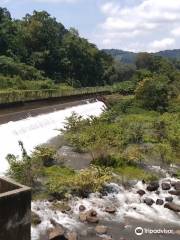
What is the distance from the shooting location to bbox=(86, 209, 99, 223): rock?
43.8 feet

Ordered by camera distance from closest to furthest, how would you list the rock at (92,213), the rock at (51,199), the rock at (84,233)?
1. the rock at (84,233)
2. the rock at (92,213)
3. the rock at (51,199)

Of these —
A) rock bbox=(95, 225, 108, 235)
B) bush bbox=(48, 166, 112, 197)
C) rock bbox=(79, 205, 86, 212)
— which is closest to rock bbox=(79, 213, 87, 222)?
rock bbox=(79, 205, 86, 212)

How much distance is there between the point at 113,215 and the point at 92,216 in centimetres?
85

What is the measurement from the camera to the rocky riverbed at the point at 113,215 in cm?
1263

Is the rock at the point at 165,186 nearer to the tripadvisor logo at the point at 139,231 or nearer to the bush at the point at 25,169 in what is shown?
the tripadvisor logo at the point at 139,231

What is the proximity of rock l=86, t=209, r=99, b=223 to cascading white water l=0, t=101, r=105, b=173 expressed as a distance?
4190mm

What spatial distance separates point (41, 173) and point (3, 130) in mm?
4545

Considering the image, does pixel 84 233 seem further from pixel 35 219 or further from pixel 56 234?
pixel 35 219

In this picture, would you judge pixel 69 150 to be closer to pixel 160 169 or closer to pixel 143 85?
pixel 160 169

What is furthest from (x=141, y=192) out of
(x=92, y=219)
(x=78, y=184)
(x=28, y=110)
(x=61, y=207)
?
(x=28, y=110)

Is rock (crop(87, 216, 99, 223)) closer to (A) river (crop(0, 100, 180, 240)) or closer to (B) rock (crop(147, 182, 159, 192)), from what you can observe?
(A) river (crop(0, 100, 180, 240))

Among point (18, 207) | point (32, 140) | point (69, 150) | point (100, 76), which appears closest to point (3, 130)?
point (32, 140)

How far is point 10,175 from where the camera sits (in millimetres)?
15445

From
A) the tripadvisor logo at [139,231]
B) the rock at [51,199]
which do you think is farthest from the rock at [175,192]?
the rock at [51,199]
